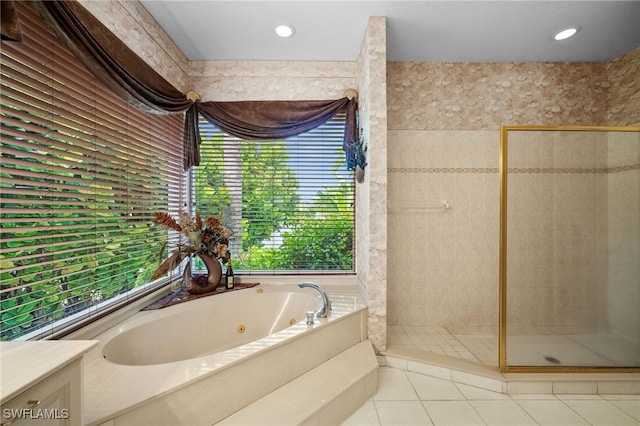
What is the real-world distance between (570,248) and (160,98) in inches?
122

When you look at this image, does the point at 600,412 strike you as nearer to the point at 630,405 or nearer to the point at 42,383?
the point at 630,405

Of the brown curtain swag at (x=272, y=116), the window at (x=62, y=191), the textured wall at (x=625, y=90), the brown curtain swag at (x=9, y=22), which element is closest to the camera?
the brown curtain swag at (x=9, y=22)

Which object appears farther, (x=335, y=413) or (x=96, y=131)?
(x=96, y=131)

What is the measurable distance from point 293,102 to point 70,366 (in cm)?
221

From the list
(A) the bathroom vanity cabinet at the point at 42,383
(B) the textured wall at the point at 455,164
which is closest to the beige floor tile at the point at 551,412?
(B) the textured wall at the point at 455,164

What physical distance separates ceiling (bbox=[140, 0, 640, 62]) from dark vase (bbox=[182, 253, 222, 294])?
1755mm

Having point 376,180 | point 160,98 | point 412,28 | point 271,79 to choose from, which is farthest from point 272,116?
point 412,28

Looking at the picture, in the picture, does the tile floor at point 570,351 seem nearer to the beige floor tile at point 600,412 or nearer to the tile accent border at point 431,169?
the beige floor tile at point 600,412

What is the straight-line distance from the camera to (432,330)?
7.62 feet

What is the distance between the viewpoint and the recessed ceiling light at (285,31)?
193cm

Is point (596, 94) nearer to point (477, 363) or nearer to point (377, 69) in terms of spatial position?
point (377, 69)

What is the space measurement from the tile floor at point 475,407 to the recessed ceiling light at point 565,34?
258cm

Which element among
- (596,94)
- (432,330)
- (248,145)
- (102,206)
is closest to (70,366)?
(102,206)

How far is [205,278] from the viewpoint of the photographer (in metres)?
2.17
